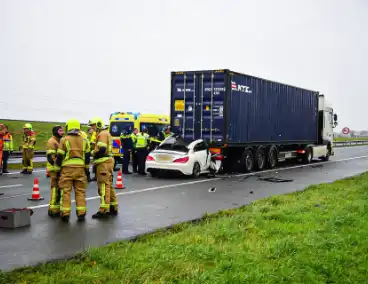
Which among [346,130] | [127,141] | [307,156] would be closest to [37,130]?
[127,141]

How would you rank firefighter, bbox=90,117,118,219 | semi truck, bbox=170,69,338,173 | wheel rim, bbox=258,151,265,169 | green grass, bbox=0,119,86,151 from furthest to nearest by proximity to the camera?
1. green grass, bbox=0,119,86,151
2. wheel rim, bbox=258,151,265,169
3. semi truck, bbox=170,69,338,173
4. firefighter, bbox=90,117,118,219

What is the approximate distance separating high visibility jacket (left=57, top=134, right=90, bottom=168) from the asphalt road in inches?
41.2

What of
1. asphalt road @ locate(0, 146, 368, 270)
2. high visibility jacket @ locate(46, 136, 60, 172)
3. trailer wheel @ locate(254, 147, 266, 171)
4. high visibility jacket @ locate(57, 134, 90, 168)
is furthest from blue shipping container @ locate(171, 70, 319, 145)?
high visibility jacket @ locate(57, 134, 90, 168)

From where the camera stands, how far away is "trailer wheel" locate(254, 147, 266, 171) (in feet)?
66.2

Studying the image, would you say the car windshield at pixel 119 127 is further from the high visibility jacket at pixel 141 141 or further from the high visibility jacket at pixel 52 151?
the high visibility jacket at pixel 52 151

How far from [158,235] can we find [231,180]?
915cm

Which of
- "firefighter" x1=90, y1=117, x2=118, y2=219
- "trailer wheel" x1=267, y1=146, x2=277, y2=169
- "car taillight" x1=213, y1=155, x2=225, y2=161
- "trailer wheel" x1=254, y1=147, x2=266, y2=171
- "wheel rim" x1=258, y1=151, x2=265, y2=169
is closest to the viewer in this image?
"firefighter" x1=90, y1=117, x2=118, y2=219

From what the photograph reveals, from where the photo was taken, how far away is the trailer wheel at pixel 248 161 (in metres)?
19.2

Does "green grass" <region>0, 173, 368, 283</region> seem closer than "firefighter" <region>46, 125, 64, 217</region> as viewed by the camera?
Yes

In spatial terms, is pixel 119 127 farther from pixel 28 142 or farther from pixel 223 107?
pixel 223 107

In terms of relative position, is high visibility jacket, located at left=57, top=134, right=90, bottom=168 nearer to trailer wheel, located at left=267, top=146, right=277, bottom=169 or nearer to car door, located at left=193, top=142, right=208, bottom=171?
car door, located at left=193, top=142, right=208, bottom=171

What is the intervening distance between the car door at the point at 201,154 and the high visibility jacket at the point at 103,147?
7.64 m

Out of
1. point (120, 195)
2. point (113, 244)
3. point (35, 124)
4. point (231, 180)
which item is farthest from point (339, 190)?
point (35, 124)

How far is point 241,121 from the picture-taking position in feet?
61.2
